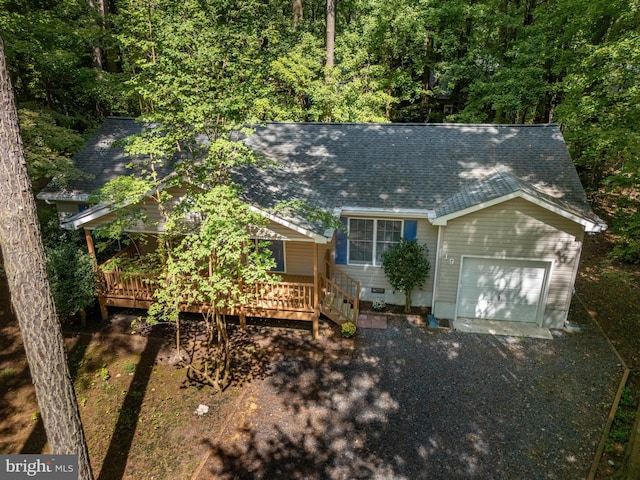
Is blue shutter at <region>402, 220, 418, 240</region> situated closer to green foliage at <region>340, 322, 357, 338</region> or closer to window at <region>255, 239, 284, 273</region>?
green foliage at <region>340, 322, 357, 338</region>

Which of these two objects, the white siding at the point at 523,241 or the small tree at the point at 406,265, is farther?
the small tree at the point at 406,265

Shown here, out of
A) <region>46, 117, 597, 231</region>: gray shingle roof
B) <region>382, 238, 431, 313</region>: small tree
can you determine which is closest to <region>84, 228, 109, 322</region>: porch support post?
<region>46, 117, 597, 231</region>: gray shingle roof

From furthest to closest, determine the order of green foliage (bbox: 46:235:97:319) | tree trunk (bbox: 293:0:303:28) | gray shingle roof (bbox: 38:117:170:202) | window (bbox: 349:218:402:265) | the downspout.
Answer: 1. tree trunk (bbox: 293:0:303:28)
2. gray shingle roof (bbox: 38:117:170:202)
3. window (bbox: 349:218:402:265)
4. the downspout
5. green foliage (bbox: 46:235:97:319)

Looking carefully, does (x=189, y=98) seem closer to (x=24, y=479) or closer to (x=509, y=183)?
(x=24, y=479)

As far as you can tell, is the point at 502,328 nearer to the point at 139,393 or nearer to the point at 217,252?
the point at 217,252

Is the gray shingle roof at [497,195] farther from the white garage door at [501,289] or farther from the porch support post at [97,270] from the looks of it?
the porch support post at [97,270]

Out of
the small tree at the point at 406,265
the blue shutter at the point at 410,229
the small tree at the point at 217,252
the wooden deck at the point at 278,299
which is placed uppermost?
Answer: the small tree at the point at 217,252

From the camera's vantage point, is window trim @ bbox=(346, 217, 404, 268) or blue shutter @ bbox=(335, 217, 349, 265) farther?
blue shutter @ bbox=(335, 217, 349, 265)

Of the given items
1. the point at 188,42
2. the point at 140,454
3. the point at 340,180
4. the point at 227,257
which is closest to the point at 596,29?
the point at 340,180

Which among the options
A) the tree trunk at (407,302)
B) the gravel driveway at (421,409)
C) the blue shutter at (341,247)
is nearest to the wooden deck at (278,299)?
the blue shutter at (341,247)
